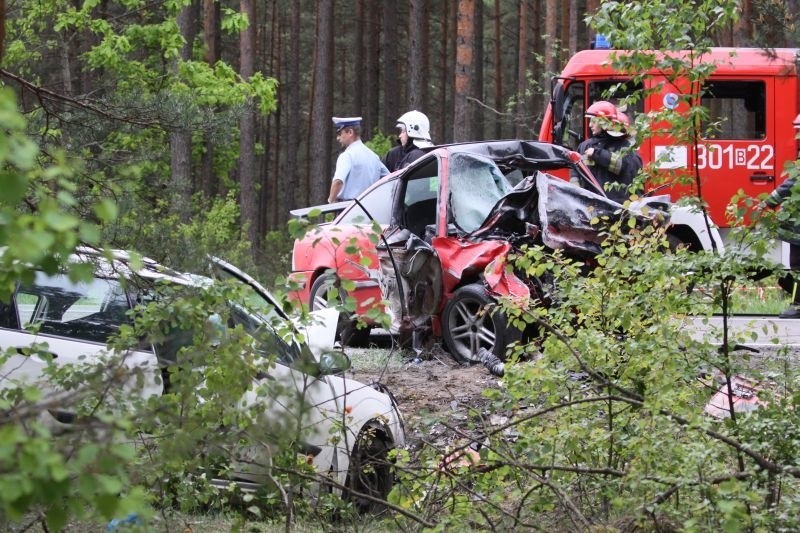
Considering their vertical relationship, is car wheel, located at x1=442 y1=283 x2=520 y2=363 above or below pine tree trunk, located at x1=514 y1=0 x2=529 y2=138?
below

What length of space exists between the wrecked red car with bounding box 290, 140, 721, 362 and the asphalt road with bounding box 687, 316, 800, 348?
1363 millimetres

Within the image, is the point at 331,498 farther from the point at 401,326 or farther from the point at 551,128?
the point at 551,128

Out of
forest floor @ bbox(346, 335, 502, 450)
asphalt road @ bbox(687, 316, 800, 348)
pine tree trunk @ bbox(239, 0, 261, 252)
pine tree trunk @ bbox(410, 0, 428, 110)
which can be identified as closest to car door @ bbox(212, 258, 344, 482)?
asphalt road @ bbox(687, 316, 800, 348)

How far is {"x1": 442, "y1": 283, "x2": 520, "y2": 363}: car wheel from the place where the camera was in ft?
31.6

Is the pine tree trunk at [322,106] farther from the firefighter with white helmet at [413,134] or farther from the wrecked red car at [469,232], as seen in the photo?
the wrecked red car at [469,232]

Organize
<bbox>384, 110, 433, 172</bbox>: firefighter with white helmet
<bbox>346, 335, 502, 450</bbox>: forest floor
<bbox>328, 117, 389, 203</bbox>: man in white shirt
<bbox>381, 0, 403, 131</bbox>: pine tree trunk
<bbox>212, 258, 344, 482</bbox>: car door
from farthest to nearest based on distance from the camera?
<bbox>381, 0, 403, 131</bbox>: pine tree trunk < <bbox>328, 117, 389, 203</bbox>: man in white shirt < <bbox>384, 110, 433, 172</bbox>: firefighter with white helmet < <bbox>346, 335, 502, 450</bbox>: forest floor < <bbox>212, 258, 344, 482</bbox>: car door

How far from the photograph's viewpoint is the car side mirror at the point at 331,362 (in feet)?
14.8

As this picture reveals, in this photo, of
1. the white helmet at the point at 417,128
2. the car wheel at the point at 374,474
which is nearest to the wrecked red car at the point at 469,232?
the white helmet at the point at 417,128

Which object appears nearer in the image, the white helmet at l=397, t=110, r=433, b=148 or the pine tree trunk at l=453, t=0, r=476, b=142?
the white helmet at l=397, t=110, r=433, b=148

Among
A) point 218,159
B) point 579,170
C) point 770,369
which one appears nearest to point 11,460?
point 770,369

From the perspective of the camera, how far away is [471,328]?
32.5ft

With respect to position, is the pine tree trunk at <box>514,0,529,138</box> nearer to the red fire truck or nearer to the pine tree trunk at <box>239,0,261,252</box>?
the pine tree trunk at <box>239,0,261,252</box>

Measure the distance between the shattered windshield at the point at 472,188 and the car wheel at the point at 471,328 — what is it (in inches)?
27.6

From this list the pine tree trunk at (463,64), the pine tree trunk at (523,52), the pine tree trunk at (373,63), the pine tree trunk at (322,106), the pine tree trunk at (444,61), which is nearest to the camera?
the pine tree trunk at (463,64)
